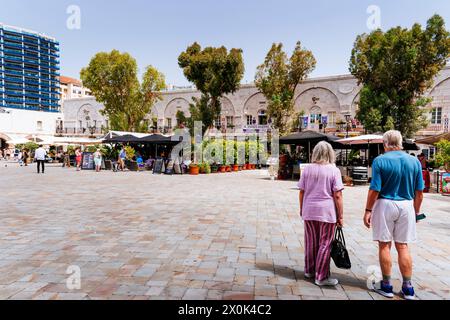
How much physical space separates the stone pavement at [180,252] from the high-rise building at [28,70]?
108m

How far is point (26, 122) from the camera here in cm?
4828

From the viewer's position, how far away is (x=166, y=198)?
9.30 m

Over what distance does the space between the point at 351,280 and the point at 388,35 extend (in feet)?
77.7

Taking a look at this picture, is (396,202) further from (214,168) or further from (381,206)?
(214,168)

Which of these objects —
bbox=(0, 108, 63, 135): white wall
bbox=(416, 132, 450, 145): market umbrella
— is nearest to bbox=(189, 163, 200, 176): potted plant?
bbox=(416, 132, 450, 145): market umbrella

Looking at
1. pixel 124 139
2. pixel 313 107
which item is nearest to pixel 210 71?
pixel 124 139

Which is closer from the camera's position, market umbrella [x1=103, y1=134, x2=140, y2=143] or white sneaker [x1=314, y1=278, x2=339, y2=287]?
white sneaker [x1=314, y1=278, x2=339, y2=287]

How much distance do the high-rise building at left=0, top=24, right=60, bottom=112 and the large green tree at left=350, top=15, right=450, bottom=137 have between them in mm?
102143

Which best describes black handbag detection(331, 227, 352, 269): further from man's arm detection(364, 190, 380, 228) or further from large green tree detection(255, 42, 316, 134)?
large green tree detection(255, 42, 316, 134)

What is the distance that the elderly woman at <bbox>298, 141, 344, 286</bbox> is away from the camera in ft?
11.1

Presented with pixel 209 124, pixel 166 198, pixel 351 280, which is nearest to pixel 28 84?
pixel 209 124

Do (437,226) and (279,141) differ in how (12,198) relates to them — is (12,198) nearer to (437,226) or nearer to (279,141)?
(437,226)
